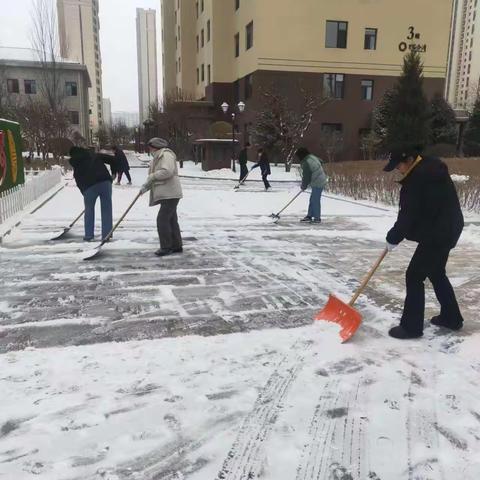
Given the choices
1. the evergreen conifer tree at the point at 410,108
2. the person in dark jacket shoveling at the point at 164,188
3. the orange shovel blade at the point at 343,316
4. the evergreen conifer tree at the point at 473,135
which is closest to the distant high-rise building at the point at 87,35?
the evergreen conifer tree at the point at 473,135

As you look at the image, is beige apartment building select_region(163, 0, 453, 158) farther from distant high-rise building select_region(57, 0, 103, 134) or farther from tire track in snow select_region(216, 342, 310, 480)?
distant high-rise building select_region(57, 0, 103, 134)

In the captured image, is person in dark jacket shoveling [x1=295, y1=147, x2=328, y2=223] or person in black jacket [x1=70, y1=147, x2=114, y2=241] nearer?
person in black jacket [x1=70, y1=147, x2=114, y2=241]

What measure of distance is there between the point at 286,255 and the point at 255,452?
4530 mm

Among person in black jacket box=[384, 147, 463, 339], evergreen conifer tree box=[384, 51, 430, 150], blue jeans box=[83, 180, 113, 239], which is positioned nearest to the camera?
person in black jacket box=[384, 147, 463, 339]

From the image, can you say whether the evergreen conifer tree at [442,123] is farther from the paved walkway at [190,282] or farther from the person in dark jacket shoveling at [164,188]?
the person in dark jacket shoveling at [164,188]

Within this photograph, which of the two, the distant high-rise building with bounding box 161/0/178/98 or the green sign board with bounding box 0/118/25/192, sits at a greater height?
the distant high-rise building with bounding box 161/0/178/98

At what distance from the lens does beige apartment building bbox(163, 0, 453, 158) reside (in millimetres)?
32250

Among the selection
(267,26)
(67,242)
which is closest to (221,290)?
(67,242)

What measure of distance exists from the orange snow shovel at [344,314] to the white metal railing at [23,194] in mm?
6838

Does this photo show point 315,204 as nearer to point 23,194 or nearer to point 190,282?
point 190,282

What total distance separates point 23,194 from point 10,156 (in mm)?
934

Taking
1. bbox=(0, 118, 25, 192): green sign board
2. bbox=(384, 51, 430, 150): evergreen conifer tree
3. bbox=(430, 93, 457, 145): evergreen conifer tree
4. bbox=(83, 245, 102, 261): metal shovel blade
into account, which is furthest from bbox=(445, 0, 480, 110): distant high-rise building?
bbox=(83, 245, 102, 261): metal shovel blade

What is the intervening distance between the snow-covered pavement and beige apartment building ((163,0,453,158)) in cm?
2802

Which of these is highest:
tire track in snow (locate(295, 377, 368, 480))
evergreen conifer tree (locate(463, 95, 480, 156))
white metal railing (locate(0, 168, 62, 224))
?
evergreen conifer tree (locate(463, 95, 480, 156))
